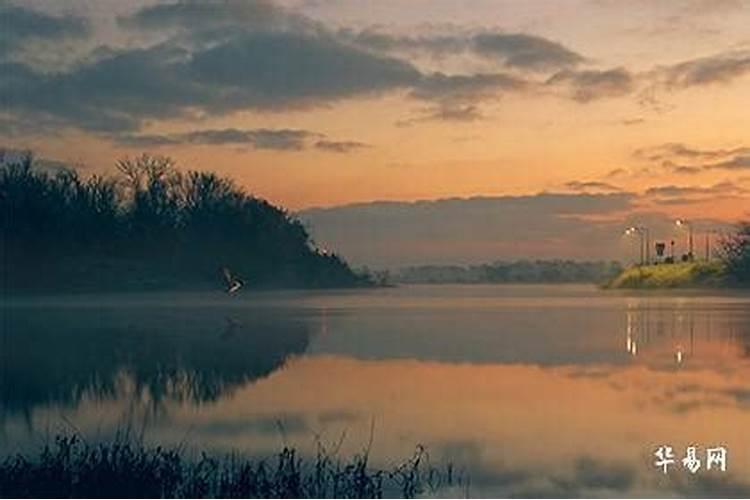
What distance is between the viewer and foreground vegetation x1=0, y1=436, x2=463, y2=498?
7.79 m

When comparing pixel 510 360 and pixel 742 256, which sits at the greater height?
pixel 742 256

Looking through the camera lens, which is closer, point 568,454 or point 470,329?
point 568,454

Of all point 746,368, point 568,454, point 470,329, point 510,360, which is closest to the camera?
point 568,454

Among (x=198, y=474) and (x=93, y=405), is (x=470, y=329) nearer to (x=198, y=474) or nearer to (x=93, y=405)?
(x=93, y=405)

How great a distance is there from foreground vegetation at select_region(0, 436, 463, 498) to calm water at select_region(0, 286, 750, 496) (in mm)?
706

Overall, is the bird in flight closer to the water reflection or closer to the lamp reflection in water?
the water reflection

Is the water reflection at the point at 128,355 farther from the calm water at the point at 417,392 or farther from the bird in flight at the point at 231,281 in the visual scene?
the bird in flight at the point at 231,281

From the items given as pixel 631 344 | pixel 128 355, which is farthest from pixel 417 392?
pixel 631 344

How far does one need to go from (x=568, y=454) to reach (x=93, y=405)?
547cm

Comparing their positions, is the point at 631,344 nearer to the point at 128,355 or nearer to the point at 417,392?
the point at 417,392

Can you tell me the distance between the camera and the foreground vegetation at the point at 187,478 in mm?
7785

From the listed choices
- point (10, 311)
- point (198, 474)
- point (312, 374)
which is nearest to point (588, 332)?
point (312, 374)

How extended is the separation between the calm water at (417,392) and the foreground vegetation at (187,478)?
0.71m

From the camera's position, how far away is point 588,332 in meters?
21.0
